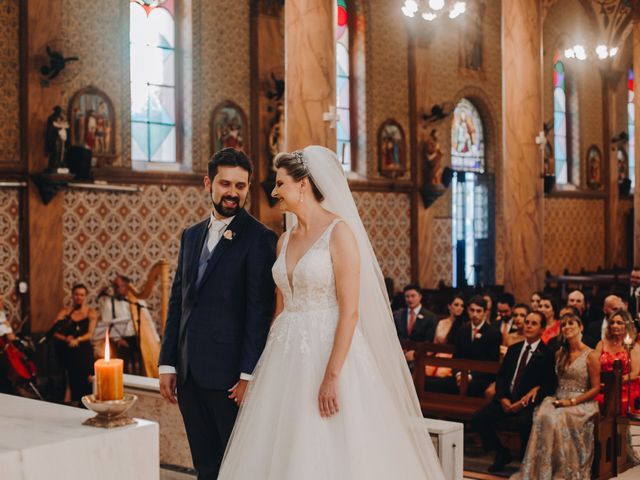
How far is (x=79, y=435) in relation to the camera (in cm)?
235

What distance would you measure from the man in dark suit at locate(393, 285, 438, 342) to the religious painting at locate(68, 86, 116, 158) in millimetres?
5423

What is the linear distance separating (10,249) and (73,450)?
11.0 metres

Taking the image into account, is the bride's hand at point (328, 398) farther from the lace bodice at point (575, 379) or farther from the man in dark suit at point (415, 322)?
the man in dark suit at point (415, 322)

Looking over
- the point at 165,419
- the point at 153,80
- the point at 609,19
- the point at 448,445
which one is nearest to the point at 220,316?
the point at 448,445

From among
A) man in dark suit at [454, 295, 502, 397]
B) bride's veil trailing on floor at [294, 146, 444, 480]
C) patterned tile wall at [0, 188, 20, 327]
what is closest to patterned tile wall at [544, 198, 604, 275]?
man in dark suit at [454, 295, 502, 397]

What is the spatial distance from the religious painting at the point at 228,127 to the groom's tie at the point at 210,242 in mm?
11227

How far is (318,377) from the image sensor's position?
13.0 feet

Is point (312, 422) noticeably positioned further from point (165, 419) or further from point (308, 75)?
point (308, 75)

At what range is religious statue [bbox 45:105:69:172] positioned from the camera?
12680mm

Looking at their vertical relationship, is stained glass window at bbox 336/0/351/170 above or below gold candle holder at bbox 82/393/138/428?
above

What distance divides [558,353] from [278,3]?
10196mm

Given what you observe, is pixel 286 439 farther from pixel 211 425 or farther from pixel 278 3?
pixel 278 3

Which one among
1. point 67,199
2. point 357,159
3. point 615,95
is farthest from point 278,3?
point 615,95

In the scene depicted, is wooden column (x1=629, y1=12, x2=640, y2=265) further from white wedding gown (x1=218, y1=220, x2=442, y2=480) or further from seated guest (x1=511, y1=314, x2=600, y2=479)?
white wedding gown (x1=218, y1=220, x2=442, y2=480)
